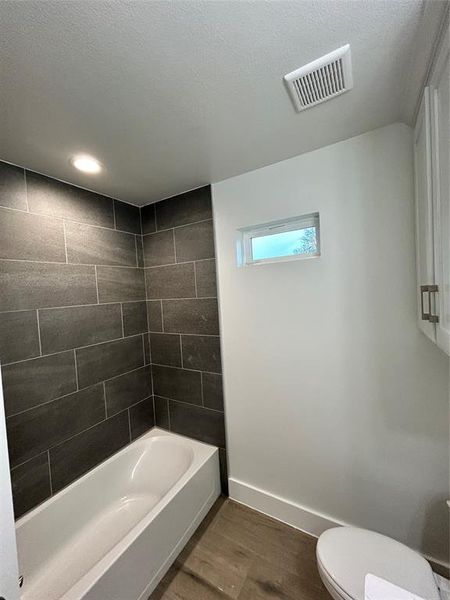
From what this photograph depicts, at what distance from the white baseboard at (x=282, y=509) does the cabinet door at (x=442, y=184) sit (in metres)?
1.42

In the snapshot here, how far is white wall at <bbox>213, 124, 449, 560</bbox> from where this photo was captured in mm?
1221


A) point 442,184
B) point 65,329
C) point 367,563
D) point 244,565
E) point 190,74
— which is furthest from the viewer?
point 65,329

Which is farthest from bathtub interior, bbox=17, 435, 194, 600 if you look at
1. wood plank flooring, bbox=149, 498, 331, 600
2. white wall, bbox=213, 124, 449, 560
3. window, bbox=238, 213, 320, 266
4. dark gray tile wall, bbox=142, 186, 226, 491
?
window, bbox=238, 213, 320, 266

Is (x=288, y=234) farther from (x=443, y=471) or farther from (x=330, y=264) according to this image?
(x=443, y=471)

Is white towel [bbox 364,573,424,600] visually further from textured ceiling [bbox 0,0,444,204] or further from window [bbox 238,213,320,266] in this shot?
textured ceiling [bbox 0,0,444,204]

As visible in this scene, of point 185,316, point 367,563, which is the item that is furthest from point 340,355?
point 185,316

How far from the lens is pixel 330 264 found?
4.58ft

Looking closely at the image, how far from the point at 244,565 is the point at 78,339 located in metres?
1.70

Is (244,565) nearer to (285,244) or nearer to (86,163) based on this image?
(285,244)

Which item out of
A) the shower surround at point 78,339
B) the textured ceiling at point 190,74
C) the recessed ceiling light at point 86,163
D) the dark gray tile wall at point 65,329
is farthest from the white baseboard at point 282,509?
the recessed ceiling light at point 86,163

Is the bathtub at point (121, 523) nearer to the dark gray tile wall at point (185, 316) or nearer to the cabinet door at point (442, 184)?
the dark gray tile wall at point (185, 316)

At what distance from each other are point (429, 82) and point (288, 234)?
0.87 m

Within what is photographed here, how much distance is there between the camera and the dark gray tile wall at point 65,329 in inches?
53.6

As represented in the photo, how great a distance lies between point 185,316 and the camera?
194cm
